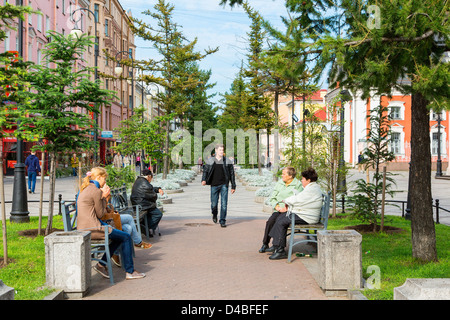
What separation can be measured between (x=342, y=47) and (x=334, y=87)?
1.81 metres

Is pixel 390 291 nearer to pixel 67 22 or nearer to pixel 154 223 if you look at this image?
pixel 154 223

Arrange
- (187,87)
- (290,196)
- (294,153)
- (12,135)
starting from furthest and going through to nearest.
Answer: (187,87) < (294,153) < (290,196) < (12,135)

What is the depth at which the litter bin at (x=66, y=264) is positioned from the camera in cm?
597

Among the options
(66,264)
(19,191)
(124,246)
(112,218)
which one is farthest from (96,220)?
(19,191)

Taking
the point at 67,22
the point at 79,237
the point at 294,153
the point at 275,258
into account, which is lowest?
the point at 275,258

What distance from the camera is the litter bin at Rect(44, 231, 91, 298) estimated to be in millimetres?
5969

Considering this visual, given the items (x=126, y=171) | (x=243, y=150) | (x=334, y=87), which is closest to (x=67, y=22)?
(x=243, y=150)

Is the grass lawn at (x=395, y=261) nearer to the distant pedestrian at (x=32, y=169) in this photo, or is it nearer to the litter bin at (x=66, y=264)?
the litter bin at (x=66, y=264)

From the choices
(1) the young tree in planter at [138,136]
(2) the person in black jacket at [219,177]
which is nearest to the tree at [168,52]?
(1) the young tree in planter at [138,136]

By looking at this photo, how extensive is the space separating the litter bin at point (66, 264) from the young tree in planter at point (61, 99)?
13.8ft

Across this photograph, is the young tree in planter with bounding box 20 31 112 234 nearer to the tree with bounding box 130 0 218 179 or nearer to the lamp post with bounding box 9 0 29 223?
the lamp post with bounding box 9 0 29 223

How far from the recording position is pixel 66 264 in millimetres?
6016

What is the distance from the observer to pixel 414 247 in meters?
7.66

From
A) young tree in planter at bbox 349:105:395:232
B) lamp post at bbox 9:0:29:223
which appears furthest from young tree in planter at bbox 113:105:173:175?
young tree in planter at bbox 349:105:395:232
